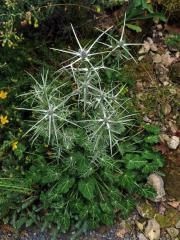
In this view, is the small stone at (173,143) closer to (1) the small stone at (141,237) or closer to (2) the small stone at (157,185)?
(2) the small stone at (157,185)

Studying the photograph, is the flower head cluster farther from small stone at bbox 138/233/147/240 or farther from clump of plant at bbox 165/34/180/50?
clump of plant at bbox 165/34/180/50

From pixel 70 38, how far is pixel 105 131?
4.22 ft

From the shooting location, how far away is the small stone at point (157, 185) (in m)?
3.97

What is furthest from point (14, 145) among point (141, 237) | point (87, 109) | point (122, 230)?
point (141, 237)

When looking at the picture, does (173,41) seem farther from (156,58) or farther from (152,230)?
(152,230)

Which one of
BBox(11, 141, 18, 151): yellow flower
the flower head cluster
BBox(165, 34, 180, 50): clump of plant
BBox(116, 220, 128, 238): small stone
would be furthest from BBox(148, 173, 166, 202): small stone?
BBox(165, 34, 180, 50): clump of plant

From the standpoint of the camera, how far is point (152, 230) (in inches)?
152

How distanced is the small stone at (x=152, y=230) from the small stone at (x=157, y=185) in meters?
0.19

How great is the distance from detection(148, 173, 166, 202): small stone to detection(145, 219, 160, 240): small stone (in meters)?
0.19

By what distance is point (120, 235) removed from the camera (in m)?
3.89

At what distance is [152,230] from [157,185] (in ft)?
1.13

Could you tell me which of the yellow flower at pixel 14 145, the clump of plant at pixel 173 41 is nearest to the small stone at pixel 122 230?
the yellow flower at pixel 14 145

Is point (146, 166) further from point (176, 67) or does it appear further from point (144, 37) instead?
point (144, 37)

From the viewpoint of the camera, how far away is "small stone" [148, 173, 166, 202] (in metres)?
3.97
